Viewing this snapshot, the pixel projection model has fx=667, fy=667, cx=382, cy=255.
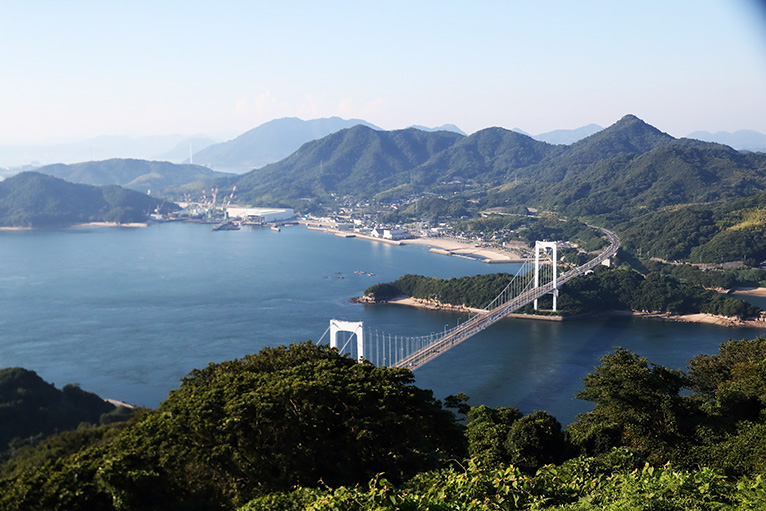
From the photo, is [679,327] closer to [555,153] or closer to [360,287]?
[360,287]

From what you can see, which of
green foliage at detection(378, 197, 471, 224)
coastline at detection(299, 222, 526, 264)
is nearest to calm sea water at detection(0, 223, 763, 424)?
coastline at detection(299, 222, 526, 264)

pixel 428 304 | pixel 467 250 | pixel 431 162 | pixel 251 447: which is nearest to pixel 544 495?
pixel 251 447

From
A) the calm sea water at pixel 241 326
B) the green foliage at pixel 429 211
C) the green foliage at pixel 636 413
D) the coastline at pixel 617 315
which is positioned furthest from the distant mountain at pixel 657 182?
the green foliage at pixel 636 413

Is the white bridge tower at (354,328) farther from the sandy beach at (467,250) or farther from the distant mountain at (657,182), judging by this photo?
the distant mountain at (657,182)

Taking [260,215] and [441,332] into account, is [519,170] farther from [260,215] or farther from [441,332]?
[441,332]

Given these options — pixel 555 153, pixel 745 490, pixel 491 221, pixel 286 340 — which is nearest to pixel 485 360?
pixel 286 340

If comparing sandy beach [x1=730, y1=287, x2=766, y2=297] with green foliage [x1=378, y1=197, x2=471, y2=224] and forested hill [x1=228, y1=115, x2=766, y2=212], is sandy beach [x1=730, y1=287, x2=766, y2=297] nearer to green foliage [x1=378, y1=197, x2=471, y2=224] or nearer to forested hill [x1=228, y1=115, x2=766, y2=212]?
forested hill [x1=228, y1=115, x2=766, y2=212]
